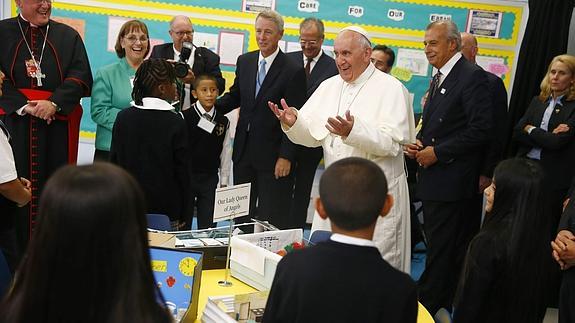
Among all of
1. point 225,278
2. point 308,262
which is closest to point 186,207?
point 225,278

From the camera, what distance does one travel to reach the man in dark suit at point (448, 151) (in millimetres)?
3881

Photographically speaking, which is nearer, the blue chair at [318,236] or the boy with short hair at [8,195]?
the boy with short hair at [8,195]

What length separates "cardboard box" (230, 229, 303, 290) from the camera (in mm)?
2273

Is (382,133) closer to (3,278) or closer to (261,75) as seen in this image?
(261,75)

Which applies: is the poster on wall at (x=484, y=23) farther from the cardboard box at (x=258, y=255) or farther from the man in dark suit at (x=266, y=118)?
the cardboard box at (x=258, y=255)

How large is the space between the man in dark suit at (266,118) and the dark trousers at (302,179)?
23 cm

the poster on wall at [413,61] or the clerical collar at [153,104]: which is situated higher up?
the poster on wall at [413,61]

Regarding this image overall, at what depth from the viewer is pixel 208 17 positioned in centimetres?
565

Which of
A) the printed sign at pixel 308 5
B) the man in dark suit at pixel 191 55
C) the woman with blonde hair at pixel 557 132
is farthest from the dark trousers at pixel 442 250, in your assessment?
the printed sign at pixel 308 5

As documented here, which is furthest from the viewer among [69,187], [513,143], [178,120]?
[513,143]

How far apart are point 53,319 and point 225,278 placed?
50.8 inches

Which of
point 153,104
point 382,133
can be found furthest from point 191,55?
point 382,133

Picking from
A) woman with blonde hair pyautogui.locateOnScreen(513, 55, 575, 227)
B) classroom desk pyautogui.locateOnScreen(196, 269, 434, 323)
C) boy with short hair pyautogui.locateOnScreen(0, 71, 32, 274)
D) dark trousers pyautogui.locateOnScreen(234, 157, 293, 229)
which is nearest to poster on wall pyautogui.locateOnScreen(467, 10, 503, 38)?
woman with blonde hair pyautogui.locateOnScreen(513, 55, 575, 227)

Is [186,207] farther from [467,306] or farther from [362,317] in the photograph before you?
[362,317]
